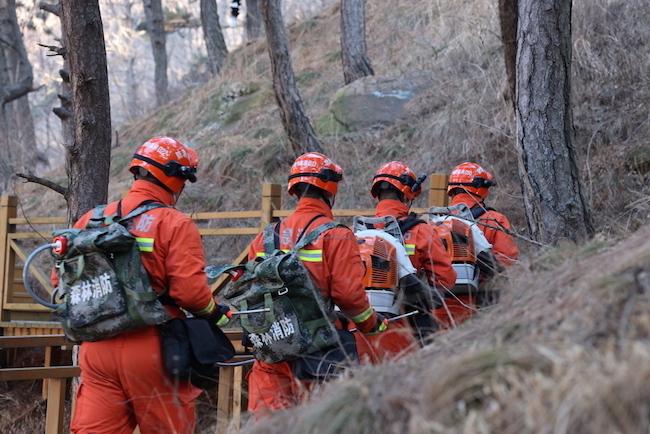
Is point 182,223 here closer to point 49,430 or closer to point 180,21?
point 49,430

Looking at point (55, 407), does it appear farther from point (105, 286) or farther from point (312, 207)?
point (312, 207)

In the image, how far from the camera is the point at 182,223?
5.30 metres

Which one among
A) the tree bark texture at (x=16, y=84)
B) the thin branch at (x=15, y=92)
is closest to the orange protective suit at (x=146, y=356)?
the tree bark texture at (x=16, y=84)

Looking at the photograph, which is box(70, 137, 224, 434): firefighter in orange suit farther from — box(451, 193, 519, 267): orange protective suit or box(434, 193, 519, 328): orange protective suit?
box(451, 193, 519, 267): orange protective suit

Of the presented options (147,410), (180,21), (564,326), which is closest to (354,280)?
(147,410)

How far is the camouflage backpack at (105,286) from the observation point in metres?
5.12

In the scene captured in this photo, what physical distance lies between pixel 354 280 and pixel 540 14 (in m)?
2.66

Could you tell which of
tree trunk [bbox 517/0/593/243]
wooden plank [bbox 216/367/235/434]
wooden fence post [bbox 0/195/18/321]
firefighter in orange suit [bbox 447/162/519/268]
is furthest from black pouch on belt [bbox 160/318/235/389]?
wooden fence post [bbox 0/195/18/321]

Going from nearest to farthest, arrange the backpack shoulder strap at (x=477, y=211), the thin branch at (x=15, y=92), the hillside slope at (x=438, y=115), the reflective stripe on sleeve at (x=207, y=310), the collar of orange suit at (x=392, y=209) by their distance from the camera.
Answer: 1. the reflective stripe on sleeve at (x=207, y=310)
2. the collar of orange suit at (x=392, y=209)
3. the backpack shoulder strap at (x=477, y=211)
4. the hillside slope at (x=438, y=115)
5. the thin branch at (x=15, y=92)

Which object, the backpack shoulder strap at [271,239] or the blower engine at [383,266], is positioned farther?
the blower engine at [383,266]

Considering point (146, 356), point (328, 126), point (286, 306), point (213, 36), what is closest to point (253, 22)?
point (213, 36)

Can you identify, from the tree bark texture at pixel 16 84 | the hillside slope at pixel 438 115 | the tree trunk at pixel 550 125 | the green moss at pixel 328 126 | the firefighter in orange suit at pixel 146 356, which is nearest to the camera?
the firefighter in orange suit at pixel 146 356

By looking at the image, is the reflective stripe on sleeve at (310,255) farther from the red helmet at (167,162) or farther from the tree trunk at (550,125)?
the tree trunk at (550,125)

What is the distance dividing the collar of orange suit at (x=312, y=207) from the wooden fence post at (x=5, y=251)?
7.12m
